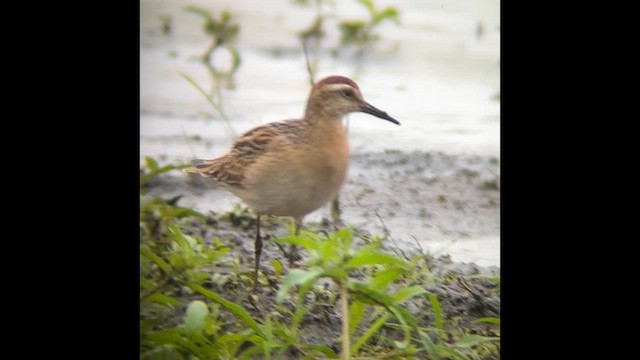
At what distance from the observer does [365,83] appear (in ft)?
10.3

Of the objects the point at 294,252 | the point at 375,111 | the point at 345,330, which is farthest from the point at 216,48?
the point at 345,330

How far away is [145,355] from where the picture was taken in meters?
3.03

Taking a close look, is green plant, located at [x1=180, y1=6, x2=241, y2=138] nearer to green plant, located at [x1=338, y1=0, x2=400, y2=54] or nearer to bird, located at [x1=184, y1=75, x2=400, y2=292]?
bird, located at [x1=184, y1=75, x2=400, y2=292]

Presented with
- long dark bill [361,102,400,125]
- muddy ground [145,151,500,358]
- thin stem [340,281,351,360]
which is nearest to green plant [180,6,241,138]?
muddy ground [145,151,500,358]

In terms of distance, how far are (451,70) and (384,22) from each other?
201 millimetres

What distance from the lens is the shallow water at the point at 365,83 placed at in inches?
119

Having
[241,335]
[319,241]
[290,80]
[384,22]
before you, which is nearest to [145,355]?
[241,335]

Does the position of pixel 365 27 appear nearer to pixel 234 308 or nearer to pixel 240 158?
pixel 240 158

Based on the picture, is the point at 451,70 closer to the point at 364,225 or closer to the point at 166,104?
the point at 364,225

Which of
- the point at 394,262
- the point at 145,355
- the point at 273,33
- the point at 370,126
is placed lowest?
the point at 145,355

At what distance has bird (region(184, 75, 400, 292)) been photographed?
300 centimetres

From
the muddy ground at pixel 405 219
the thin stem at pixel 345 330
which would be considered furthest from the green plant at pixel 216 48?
the thin stem at pixel 345 330

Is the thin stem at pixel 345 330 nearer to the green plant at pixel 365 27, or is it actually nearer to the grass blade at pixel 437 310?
the grass blade at pixel 437 310

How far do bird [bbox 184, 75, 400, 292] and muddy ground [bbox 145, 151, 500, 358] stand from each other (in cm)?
5
